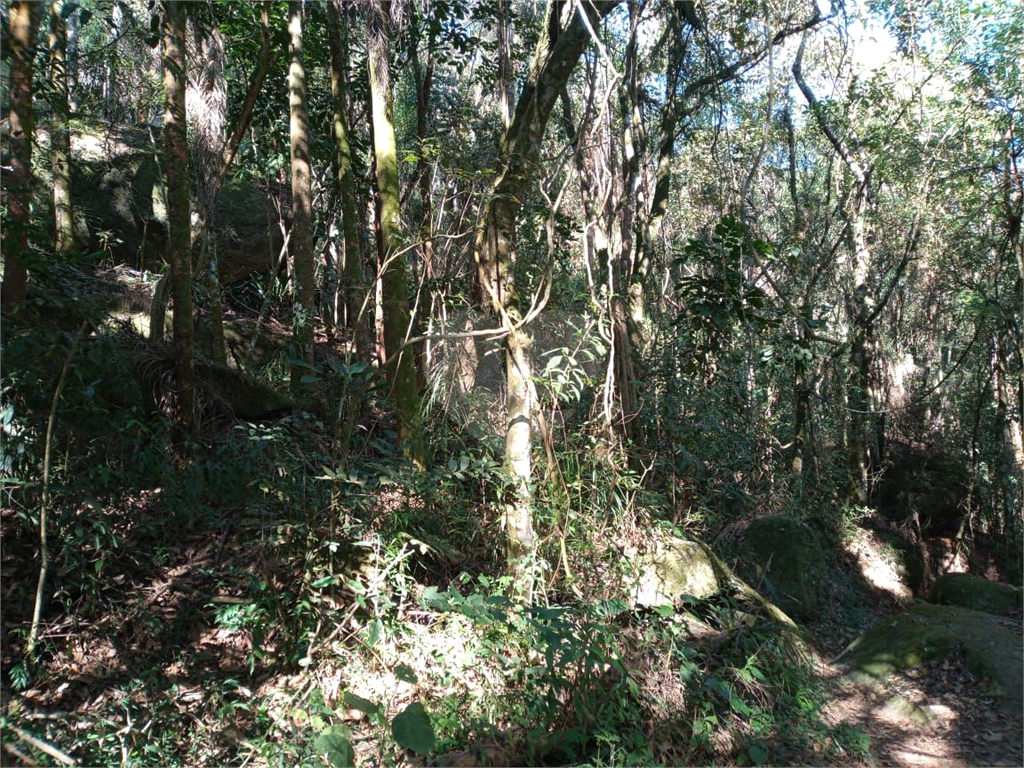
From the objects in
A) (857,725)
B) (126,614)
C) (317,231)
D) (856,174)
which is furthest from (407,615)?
(856,174)

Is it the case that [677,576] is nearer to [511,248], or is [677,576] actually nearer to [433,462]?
[433,462]

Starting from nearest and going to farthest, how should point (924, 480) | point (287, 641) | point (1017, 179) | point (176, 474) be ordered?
point (287, 641) → point (176, 474) → point (1017, 179) → point (924, 480)

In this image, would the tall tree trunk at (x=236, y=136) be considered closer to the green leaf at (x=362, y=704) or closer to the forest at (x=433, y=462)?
the forest at (x=433, y=462)

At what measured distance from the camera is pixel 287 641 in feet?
14.6

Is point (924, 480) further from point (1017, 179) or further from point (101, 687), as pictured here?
point (101, 687)

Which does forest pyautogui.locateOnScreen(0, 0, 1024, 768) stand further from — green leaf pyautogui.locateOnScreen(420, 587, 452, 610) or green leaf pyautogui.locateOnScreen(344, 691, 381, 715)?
green leaf pyautogui.locateOnScreen(344, 691, 381, 715)

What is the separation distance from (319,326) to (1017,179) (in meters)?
9.94

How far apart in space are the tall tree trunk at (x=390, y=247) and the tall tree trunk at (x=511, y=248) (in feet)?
2.69

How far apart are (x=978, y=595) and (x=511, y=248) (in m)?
6.73

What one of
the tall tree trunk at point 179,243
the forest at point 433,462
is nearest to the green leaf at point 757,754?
the forest at point 433,462

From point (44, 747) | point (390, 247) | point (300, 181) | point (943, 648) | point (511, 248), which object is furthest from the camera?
point (300, 181)

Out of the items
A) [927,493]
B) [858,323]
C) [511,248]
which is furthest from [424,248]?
[927,493]

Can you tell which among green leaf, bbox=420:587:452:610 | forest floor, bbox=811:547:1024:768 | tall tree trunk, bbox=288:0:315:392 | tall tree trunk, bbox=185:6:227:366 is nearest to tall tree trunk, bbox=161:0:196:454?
tall tree trunk, bbox=288:0:315:392

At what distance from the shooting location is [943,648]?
19.8 ft
